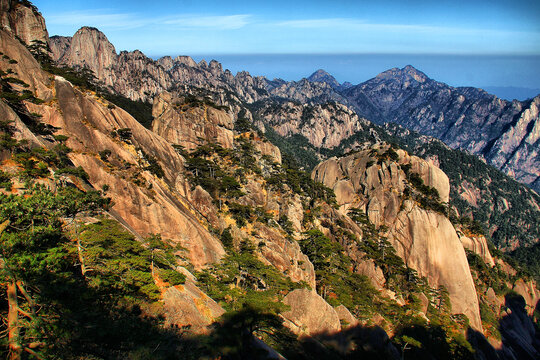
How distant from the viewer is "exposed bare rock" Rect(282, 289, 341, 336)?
22.8 m

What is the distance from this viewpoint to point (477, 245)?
60.6 m

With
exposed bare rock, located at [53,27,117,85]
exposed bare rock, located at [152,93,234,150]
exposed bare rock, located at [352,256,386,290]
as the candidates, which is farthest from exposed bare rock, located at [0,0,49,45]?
exposed bare rock, located at [53,27,117,85]

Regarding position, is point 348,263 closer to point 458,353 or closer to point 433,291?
point 433,291

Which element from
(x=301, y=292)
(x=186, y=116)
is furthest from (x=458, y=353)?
(x=186, y=116)

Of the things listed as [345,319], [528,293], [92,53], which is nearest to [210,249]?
[345,319]

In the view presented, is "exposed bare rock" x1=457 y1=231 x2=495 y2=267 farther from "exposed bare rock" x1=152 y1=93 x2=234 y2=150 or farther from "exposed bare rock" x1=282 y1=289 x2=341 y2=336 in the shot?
"exposed bare rock" x1=152 y1=93 x2=234 y2=150

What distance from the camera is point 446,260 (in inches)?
1893

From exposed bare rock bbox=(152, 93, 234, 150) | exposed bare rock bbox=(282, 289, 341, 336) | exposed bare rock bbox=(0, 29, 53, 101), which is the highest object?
exposed bare rock bbox=(0, 29, 53, 101)

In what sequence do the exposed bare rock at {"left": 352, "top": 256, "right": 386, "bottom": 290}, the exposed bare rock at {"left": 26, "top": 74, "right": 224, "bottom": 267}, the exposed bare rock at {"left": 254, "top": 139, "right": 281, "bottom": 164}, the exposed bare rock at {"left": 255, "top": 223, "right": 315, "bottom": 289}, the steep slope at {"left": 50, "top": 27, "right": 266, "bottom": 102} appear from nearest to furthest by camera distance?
the exposed bare rock at {"left": 26, "top": 74, "right": 224, "bottom": 267}
the exposed bare rock at {"left": 255, "top": 223, "right": 315, "bottom": 289}
the exposed bare rock at {"left": 352, "top": 256, "right": 386, "bottom": 290}
the exposed bare rock at {"left": 254, "top": 139, "right": 281, "bottom": 164}
the steep slope at {"left": 50, "top": 27, "right": 266, "bottom": 102}

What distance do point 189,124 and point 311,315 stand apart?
4404 centimetres

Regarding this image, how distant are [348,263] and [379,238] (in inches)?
517

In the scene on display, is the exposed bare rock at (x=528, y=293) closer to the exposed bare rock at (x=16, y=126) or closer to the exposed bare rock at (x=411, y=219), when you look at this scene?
the exposed bare rock at (x=411, y=219)

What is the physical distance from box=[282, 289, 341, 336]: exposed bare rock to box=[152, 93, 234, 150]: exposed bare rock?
39396 mm

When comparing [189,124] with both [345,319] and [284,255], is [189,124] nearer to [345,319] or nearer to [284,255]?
[284,255]
